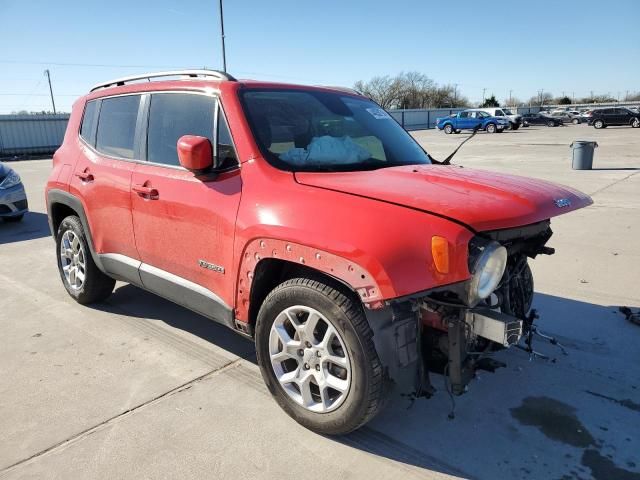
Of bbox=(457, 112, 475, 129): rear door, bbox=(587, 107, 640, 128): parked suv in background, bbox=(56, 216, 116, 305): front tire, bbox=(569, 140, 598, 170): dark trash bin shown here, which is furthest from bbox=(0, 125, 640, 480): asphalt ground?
bbox=(587, 107, 640, 128): parked suv in background

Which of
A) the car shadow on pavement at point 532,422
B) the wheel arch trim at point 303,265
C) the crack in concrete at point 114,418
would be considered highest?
the wheel arch trim at point 303,265

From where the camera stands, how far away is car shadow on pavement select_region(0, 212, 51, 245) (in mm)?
8030

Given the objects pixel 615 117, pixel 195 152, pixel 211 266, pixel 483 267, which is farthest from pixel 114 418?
pixel 615 117

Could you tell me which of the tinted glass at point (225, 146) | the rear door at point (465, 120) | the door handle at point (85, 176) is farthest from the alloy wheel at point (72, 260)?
the rear door at point (465, 120)

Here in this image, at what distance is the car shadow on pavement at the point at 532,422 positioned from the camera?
2537 millimetres

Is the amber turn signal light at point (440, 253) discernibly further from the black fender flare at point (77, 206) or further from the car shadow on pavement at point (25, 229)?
the car shadow on pavement at point (25, 229)

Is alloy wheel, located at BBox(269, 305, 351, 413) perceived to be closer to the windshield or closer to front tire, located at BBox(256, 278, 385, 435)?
front tire, located at BBox(256, 278, 385, 435)

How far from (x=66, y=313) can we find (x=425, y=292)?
3669 millimetres

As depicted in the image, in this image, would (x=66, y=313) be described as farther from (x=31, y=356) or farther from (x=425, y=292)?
(x=425, y=292)

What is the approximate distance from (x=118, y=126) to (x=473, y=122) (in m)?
36.4

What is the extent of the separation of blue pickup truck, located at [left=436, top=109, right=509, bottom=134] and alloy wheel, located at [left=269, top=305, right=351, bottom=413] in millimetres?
36242

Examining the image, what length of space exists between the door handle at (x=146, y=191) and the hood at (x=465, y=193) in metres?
1.18

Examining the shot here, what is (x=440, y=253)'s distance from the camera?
224 centimetres

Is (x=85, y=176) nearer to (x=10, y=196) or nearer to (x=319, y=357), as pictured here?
(x=319, y=357)
